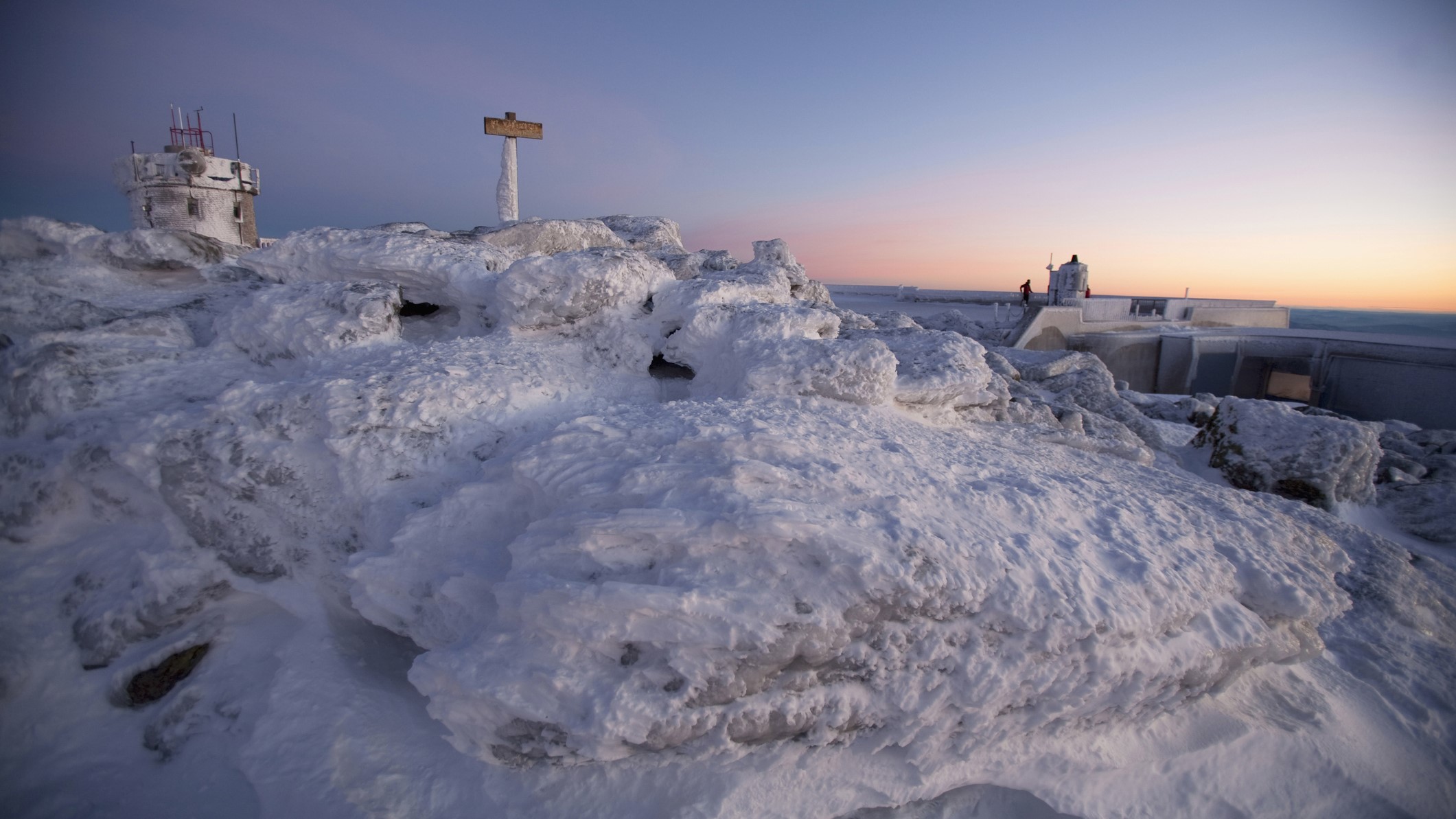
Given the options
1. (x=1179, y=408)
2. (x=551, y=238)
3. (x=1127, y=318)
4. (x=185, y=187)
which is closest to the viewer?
(x=551, y=238)

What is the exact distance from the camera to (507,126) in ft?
32.5

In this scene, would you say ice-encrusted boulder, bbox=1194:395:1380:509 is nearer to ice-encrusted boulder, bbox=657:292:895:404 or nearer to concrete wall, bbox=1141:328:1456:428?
ice-encrusted boulder, bbox=657:292:895:404

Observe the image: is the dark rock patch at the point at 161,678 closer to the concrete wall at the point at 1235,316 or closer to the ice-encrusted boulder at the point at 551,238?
the ice-encrusted boulder at the point at 551,238

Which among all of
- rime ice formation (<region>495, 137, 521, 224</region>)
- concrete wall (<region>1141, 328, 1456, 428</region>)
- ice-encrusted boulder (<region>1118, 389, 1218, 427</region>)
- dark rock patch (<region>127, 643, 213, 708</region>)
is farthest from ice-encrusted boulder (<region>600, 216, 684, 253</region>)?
concrete wall (<region>1141, 328, 1456, 428</region>)

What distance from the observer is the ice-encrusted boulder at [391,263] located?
450cm

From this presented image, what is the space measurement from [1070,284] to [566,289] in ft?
53.4

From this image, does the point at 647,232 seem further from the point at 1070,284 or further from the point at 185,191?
the point at 1070,284

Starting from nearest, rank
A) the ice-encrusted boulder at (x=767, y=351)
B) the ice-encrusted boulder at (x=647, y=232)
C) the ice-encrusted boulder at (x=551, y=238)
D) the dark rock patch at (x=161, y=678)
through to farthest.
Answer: the dark rock patch at (x=161, y=678)
the ice-encrusted boulder at (x=767, y=351)
the ice-encrusted boulder at (x=551, y=238)
the ice-encrusted boulder at (x=647, y=232)

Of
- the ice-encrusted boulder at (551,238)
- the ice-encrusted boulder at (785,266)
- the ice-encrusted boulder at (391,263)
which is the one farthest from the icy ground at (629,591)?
the ice-encrusted boulder at (551,238)

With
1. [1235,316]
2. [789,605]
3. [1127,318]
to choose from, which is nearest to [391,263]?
[789,605]

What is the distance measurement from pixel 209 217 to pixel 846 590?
55.2 feet

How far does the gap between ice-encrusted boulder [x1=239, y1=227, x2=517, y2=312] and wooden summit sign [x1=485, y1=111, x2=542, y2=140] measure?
5.86 m

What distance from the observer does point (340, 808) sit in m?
2.08

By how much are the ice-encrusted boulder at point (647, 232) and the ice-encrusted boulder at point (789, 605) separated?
4735 millimetres
